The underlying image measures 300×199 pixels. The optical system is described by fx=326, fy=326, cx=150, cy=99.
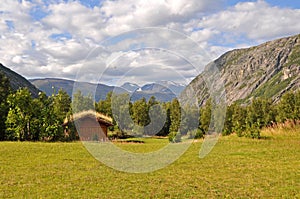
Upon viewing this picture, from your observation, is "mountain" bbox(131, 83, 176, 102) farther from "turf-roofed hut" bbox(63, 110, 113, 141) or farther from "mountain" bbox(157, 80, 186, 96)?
"turf-roofed hut" bbox(63, 110, 113, 141)

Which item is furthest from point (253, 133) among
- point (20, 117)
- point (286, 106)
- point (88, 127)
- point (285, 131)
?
point (286, 106)

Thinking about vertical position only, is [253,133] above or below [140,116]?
below

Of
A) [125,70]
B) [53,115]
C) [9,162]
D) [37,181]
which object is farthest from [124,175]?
[53,115]

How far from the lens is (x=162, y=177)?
12.1 meters

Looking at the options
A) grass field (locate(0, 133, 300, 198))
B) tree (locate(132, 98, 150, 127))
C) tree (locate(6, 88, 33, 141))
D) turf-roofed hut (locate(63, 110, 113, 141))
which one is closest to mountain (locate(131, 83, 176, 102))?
grass field (locate(0, 133, 300, 198))

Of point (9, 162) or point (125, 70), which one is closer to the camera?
point (125, 70)

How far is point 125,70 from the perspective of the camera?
1384 centimetres

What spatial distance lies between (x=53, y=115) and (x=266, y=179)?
2659cm

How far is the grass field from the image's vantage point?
9594 mm

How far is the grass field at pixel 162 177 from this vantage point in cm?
959

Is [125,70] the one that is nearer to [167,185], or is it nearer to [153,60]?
[153,60]

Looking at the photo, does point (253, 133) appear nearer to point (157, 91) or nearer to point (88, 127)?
point (157, 91)

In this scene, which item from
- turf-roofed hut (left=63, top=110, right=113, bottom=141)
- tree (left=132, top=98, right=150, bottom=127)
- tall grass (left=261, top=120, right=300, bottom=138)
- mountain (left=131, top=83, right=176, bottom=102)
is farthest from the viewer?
turf-roofed hut (left=63, top=110, right=113, bottom=141)

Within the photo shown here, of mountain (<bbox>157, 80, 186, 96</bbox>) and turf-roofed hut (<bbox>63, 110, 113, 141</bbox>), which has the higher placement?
mountain (<bbox>157, 80, 186, 96</bbox>)
